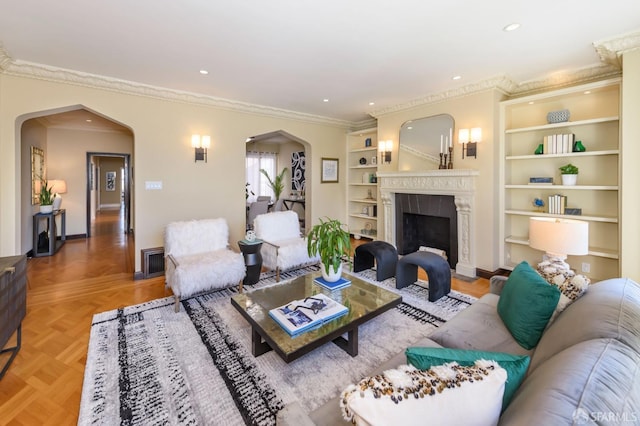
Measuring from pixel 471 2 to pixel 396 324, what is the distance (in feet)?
8.87

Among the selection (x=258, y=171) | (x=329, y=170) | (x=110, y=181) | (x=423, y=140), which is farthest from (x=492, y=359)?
(x=110, y=181)

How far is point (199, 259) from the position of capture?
10.6ft

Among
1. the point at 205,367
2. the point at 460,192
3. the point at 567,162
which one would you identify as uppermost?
the point at 567,162

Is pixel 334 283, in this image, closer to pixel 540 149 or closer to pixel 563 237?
pixel 563 237

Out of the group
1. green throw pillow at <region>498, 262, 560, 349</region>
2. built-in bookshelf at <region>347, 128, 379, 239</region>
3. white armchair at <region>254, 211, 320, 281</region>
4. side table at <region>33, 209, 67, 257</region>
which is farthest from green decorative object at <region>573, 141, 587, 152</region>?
side table at <region>33, 209, 67, 257</region>

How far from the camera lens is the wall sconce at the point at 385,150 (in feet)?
17.0

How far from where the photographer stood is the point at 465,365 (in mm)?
920

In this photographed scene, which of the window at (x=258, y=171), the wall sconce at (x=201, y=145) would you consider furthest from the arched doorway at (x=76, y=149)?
the window at (x=258, y=171)

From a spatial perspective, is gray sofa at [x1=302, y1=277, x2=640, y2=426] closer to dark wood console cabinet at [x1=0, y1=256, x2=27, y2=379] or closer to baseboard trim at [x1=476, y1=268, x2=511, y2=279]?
dark wood console cabinet at [x1=0, y1=256, x2=27, y2=379]

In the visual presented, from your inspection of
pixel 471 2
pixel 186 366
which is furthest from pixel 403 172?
pixel 186 366

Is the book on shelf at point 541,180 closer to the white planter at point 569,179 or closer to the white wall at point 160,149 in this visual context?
the white planter at point 569,179

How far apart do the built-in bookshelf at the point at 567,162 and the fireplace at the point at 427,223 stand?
2.12ft

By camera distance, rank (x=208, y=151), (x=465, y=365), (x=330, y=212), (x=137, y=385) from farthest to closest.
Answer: (x=330, y=212) → (x=208, y=151) → (x=137, y=385) → (x=465, y=365)

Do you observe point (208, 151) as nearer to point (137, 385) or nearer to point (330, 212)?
point (330, 212)
